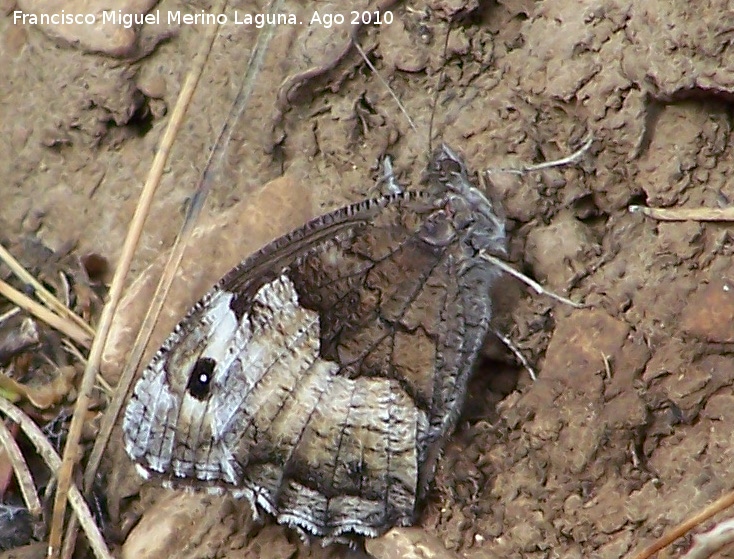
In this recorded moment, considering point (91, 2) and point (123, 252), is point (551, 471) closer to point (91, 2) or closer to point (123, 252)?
point (123, 252)

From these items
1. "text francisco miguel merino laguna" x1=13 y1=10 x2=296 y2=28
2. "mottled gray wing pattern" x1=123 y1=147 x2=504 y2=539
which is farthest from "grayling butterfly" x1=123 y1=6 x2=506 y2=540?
"text francisco miguel merino laguna" x1=13 y1=10 x2=296 y2=28

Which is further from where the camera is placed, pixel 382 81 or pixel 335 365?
pixel 382 81

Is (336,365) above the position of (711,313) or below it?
below

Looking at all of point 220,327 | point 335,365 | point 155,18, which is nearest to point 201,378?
point 220,327

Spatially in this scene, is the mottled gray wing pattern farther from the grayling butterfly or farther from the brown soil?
the brown soil

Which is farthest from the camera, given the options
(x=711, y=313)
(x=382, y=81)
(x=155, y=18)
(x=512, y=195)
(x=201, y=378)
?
(x=155, y=18)

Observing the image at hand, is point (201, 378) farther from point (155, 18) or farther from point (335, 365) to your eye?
point (155, 18)

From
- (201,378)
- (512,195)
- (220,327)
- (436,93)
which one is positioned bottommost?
(201,378)

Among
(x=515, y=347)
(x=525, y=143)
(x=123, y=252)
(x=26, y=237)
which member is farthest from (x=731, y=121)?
(x=26, y=237)
